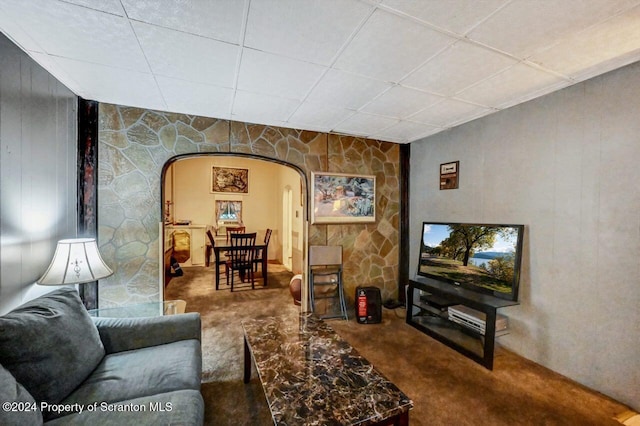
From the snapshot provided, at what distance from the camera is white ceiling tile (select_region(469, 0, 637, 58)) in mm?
1380

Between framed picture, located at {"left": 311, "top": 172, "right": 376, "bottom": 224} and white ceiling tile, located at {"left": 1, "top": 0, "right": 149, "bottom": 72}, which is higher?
white ceiling tile, located at {"left": 1, "top": 0, "right": 149, "bottom": 72}

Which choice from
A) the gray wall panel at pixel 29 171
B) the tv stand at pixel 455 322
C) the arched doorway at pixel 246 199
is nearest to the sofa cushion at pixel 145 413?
the gray wall panel at pixel 29 171

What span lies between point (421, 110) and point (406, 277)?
2.47 metres

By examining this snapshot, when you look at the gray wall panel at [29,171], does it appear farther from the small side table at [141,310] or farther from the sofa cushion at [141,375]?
the sofa cushion at [141,375]

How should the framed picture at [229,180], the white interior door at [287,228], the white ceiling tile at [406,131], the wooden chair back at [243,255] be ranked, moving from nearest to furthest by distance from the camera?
1. the white ceiling tile at [406,131]
2. the wooden chair back at [243,255]
3. the white interior door at [287,228]
4. the framed picture at [229,180]

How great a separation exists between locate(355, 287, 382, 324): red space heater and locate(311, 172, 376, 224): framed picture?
40.5 inches

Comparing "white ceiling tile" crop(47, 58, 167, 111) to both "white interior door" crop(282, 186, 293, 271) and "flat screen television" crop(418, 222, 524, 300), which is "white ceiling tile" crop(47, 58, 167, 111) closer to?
"flat screen television" crop(418, 222, 524, 300)

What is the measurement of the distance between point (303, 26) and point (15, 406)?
2.22m

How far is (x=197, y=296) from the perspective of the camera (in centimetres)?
431

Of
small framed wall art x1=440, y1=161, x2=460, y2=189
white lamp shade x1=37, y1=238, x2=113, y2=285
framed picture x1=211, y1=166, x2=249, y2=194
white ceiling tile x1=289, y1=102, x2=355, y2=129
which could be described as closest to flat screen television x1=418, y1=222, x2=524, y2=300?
small framed wall art x1=440, y1=161, x2=460, y2=189

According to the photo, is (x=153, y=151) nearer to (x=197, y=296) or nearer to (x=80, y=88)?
(x=80, y=88)

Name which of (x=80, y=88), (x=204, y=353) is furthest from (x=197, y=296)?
(x=80, y=88)

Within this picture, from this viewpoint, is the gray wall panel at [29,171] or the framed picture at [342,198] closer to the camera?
the gray wall panel at [29,171]

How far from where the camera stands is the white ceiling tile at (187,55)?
1.65m
